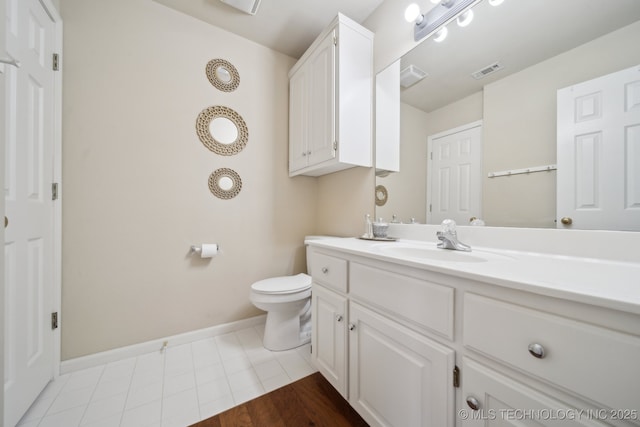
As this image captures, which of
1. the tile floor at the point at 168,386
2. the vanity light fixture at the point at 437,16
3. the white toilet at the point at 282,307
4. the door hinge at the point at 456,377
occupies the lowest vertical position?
the tile floor at the point at 168,386

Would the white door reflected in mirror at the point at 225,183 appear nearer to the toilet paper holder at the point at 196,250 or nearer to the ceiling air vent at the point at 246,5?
the toilet paper holder at the point at 196,250

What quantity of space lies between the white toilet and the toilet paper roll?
0.40m

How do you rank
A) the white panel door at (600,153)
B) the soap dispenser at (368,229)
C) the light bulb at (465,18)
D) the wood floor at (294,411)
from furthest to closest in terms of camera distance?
the soap dispenser at (368,229) < the light bulb at (465,18) < the wood floor at (294,411) < the white panel door at (600,153)

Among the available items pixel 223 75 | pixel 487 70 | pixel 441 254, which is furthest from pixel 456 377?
pixel 223 75

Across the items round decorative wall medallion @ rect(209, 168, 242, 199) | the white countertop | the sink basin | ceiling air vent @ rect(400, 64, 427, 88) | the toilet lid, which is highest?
ceiling air vent @ rect(400, 64, 427, 88)

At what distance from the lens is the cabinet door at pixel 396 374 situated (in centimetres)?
68

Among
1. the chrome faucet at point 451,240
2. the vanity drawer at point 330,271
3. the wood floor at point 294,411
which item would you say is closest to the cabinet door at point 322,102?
the vanity drawer at point 330,271

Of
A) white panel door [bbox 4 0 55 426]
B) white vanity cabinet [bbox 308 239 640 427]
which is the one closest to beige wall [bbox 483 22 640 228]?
white vanity cabinet [bbox 308 239 640 427]

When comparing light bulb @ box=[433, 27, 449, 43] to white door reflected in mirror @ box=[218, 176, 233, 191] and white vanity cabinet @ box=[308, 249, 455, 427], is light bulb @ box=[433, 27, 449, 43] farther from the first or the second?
white door reflected in mirror @ box=[218, 176, 233, 191]

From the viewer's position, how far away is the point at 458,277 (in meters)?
0.64

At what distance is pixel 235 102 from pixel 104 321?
178cm

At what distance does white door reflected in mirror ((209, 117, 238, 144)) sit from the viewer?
1779mm

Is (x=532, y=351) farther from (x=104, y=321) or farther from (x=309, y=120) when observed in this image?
(x=104, y=321)

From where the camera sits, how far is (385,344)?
86 centimetres
